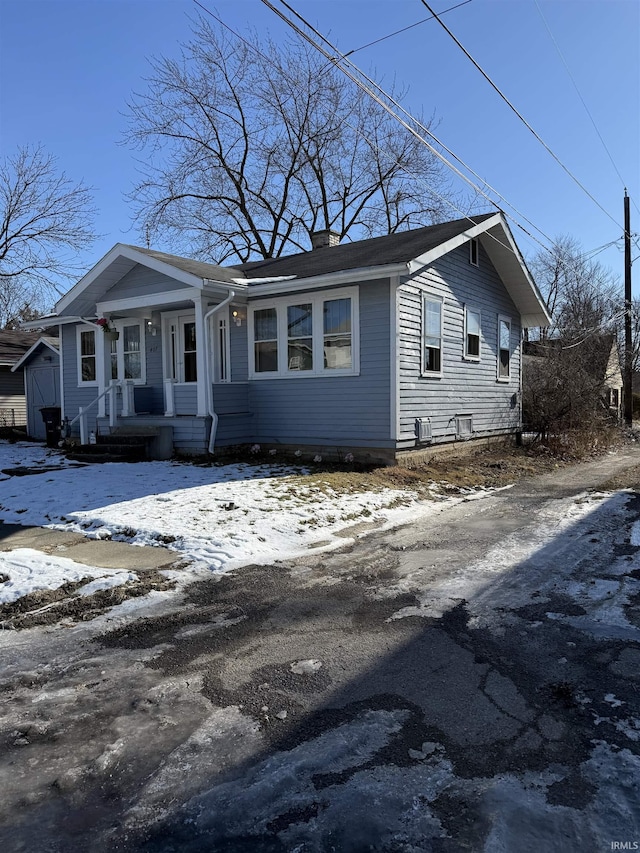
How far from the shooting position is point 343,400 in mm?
12070

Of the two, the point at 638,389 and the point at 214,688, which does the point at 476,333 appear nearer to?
the point at 214,688

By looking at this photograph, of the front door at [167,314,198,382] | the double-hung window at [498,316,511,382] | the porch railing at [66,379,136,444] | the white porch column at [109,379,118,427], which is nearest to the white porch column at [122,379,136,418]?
the porch railing at [66,379,136,444]

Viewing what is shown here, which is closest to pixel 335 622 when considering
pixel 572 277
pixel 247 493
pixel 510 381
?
pixel 247 493

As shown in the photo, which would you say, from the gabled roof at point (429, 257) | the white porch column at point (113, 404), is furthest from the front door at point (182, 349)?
the gabled roof at point (429, 257)

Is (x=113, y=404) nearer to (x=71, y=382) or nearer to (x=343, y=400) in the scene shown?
(x=71, y=382)

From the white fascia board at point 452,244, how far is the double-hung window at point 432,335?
3.13ft

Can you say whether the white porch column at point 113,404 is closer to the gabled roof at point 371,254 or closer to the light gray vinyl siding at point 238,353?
the light gray vinyl siding at point 238,353

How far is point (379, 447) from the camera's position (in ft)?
38.1

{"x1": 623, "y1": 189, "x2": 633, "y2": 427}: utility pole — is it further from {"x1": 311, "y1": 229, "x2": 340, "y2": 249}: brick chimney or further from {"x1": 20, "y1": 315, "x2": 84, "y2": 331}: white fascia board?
{"x1": 20, "y1": 315, "x2": 84, "y2": 331}: white fascia board

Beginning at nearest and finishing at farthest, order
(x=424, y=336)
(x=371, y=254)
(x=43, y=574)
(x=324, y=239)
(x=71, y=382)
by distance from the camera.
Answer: (x=43, y=574), (x=424, y=336), (x=371, y=254), (x=71, y=382), (x=324, y=239)

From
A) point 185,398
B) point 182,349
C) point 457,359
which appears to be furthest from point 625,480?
point 182,349

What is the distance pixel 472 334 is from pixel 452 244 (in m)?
2.81

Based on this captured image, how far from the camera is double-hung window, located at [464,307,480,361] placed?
1443 cm

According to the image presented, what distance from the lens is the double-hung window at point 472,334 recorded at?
1443cm
